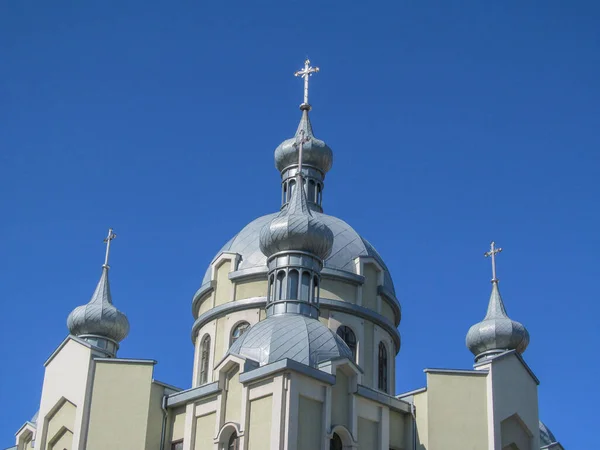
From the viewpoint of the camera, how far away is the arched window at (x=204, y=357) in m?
31.6

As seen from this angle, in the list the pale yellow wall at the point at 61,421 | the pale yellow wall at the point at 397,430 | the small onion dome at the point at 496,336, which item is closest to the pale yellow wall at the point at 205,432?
the pale yellow wall at the point at 61,421

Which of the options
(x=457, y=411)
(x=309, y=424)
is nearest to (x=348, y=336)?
(x=457, y=411)

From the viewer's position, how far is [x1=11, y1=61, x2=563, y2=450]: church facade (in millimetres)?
25453

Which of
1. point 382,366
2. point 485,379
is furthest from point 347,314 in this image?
point 485,379

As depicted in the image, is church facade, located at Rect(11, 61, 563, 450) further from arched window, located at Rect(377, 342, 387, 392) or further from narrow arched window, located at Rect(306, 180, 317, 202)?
narrow arched window, located at Rect(306, 180, 317, 202)

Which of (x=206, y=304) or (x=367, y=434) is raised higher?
(x=206, y=304)

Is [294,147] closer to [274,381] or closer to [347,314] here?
[347,314]

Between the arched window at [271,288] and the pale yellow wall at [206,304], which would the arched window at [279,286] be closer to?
the arched window at [271,288]

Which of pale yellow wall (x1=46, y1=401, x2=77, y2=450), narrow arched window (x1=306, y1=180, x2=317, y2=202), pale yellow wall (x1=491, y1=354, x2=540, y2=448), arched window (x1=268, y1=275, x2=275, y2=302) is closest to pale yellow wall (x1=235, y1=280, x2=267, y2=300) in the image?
arched window (x1=268, y1=275, x2=275, y2=302)

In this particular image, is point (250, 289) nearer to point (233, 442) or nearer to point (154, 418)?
point (154, 418)

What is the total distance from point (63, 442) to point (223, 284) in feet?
19.7

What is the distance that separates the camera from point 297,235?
2800cm

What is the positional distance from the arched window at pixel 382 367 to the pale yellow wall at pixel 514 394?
160 inches

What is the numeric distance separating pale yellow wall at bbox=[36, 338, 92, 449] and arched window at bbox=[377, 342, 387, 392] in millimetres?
7472
